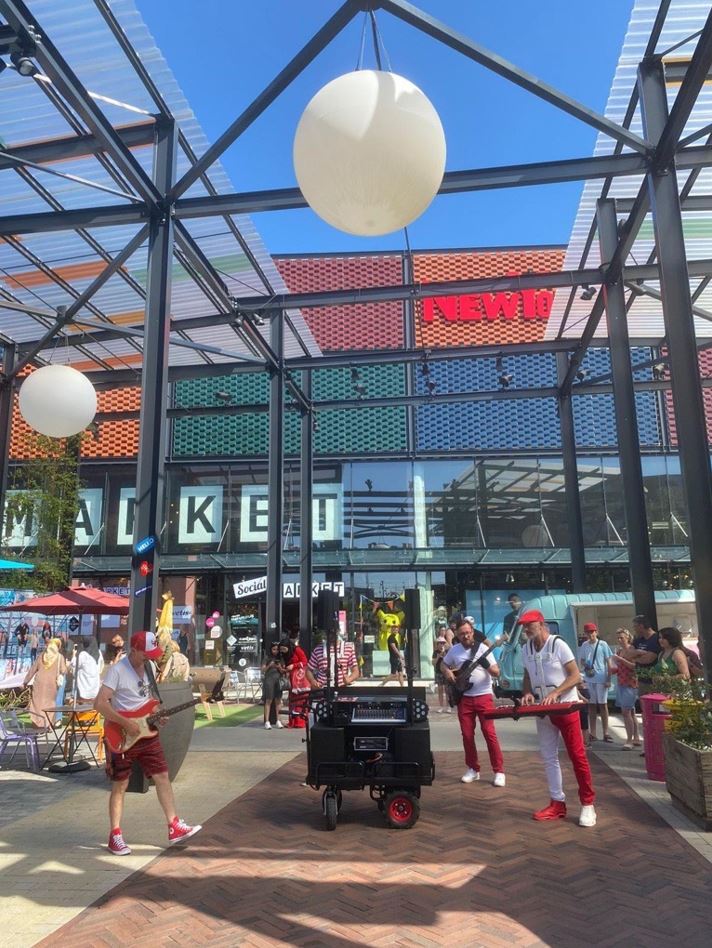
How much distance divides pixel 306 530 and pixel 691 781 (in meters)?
12.4

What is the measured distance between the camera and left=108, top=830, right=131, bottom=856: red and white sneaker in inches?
188

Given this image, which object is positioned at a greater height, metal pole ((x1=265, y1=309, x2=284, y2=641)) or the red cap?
metal pole ((x1=265, y1=309, x2=284, y2=641))

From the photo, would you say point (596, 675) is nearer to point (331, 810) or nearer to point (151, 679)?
point (331, 810)

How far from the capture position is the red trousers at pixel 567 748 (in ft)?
18.0

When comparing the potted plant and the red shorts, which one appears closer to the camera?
the red shorts

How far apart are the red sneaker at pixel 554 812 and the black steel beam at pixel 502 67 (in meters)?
6.77

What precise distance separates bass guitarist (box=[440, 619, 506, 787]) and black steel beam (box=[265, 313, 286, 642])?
7054 mm

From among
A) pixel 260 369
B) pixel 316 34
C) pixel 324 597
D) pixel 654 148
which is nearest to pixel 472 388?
pixel 260 369

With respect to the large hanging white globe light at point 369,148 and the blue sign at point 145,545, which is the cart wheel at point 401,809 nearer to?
the blue sign at point 145,545

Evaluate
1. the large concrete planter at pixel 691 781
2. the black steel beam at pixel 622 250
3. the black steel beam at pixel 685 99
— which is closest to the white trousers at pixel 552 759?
the large concrete planter at pixel 691 781

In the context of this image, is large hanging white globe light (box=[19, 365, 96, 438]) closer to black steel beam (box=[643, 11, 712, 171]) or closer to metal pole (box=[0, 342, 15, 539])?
metal pole (box=[0, 342, 15, 539])

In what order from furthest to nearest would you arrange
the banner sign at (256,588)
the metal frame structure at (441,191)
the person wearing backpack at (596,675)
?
the banner sign at (256,588), the person wearing backpack at (596,675), the metal frame structure at (441,191)

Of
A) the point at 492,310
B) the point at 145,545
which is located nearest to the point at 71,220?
the point at 145,545

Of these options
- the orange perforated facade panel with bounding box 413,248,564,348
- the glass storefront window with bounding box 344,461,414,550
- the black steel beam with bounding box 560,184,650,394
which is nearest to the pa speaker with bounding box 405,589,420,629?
the black steel beam with bounding box 560,184,650,394
